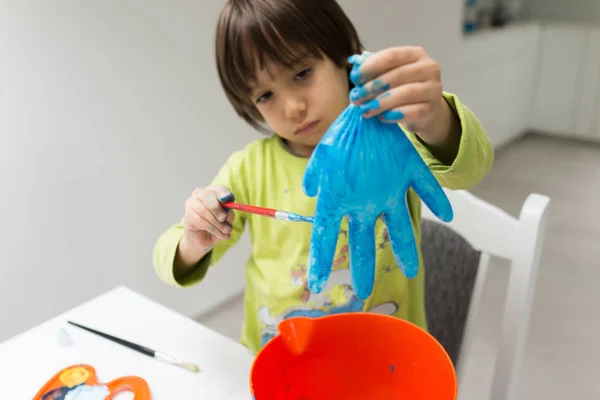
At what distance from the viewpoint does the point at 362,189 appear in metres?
0.40

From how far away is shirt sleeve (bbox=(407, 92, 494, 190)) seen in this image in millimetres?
512

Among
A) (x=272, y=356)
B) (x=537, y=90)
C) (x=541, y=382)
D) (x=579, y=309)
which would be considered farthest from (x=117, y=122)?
(x=537, y=90)

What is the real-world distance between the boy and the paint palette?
0.14 metres

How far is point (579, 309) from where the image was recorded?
1643mm

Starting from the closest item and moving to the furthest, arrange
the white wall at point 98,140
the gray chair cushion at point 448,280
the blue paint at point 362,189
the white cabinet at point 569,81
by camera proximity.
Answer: the blue paint at point 362,189, the gray chair cushion at point 448,280, the white wall at point 98,140, the white cabinet at point 569,81

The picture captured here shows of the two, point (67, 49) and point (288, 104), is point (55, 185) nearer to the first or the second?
point (67, 49)

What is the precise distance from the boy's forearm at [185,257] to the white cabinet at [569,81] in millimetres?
3079

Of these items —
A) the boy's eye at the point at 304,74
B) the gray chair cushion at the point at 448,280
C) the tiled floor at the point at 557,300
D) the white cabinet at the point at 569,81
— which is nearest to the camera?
the boy's eye at the point at 304,74

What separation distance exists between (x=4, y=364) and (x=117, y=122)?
769 mm

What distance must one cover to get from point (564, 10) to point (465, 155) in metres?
3.33

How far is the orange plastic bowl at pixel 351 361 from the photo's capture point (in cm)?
46

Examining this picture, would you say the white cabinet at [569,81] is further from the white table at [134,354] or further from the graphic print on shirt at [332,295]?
the white table at [134,354]

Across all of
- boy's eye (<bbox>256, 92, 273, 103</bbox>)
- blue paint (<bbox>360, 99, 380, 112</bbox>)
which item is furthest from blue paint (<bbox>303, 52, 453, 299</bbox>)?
boy's eye (<bbox>256, 92, 273, 103</bbox>)

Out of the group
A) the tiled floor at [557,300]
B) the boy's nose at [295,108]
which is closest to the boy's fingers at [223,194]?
the boy's nose at [295,108]
